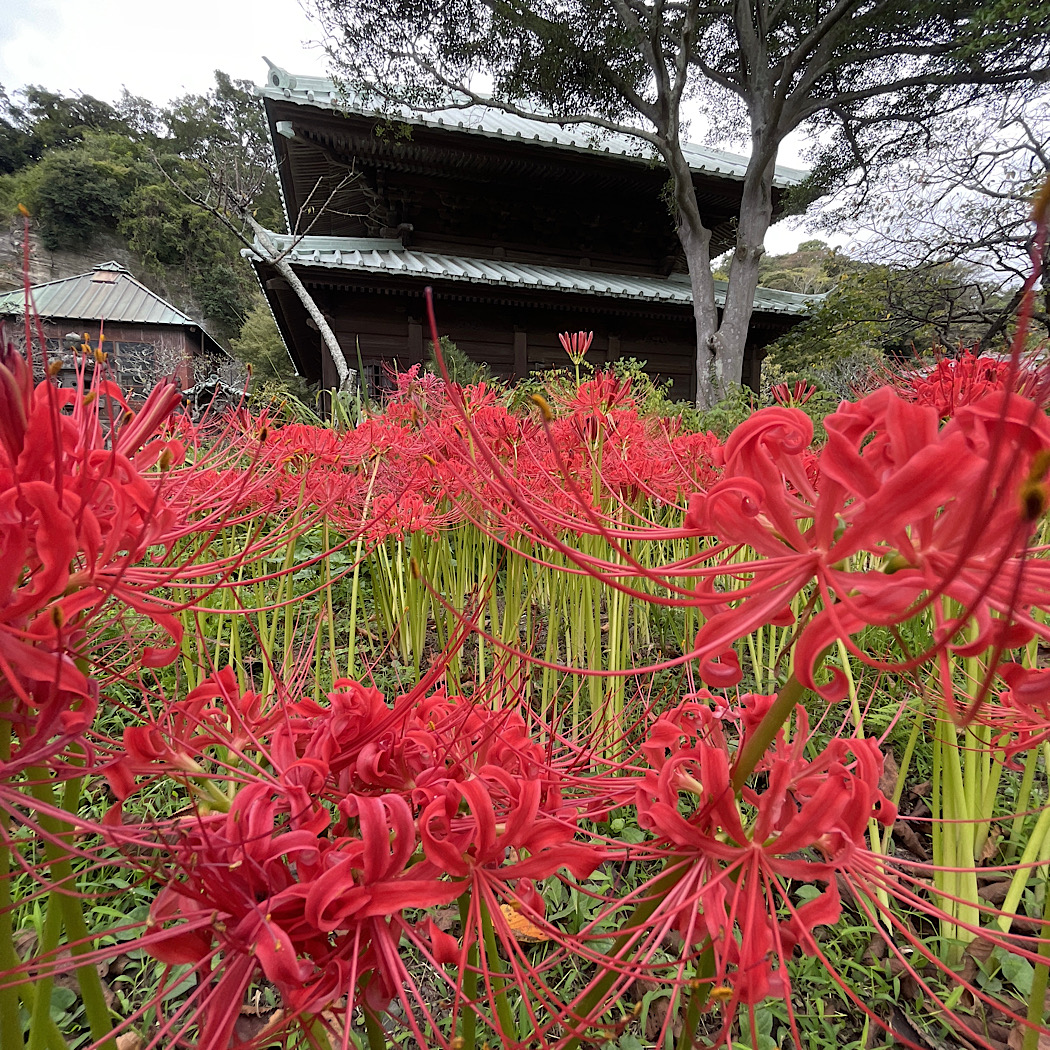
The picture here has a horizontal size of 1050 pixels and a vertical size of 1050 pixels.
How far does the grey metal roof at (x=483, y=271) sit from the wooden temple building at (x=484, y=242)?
0.04m

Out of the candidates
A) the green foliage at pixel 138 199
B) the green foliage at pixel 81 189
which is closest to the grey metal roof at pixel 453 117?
the green foliage at pixel 138 199

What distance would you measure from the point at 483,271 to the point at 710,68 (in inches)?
201

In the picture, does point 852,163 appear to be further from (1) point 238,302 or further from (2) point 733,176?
(1) point 238,302

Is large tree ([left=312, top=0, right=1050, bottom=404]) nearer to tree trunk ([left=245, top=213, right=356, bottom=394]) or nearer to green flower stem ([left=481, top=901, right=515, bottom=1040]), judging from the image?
tree trunk ([left=245, top=213, right=356, bottom=394])

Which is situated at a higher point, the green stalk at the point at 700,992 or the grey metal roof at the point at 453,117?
the grey metal roof at the point at 453,117

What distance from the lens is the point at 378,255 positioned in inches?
332

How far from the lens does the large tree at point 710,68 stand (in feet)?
26.3

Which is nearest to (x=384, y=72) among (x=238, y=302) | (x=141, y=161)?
(x=238, y=302)

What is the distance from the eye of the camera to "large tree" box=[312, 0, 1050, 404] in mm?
8031

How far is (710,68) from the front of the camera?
9258 millimetres

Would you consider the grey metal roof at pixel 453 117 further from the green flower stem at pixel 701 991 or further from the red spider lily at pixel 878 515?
the green flower stem at pixel 701 991

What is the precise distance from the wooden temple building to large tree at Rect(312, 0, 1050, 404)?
70cm

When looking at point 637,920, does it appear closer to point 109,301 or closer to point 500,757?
point 500,757

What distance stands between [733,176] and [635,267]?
2.15 meters
